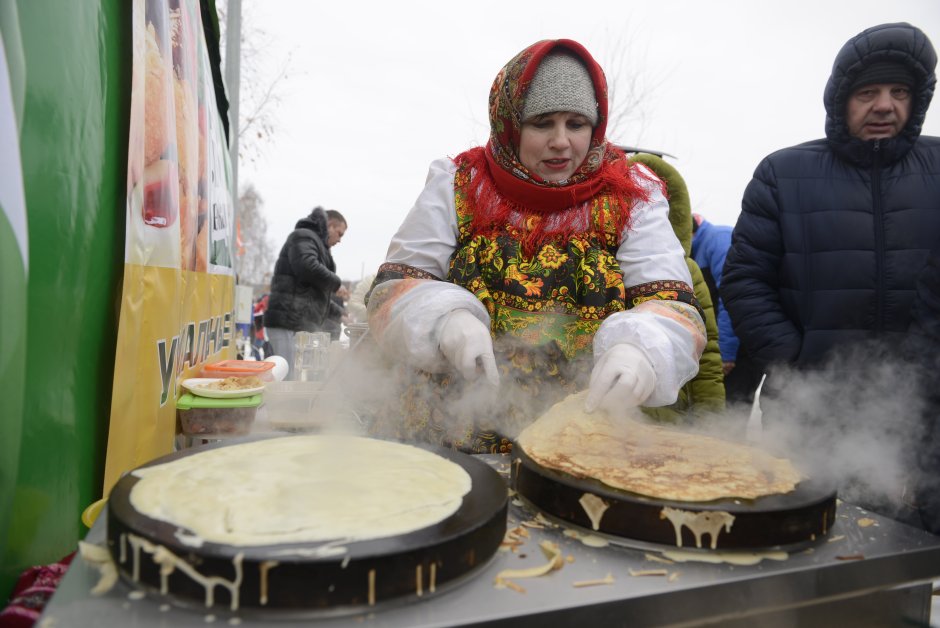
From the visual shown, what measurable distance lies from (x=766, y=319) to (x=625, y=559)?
1837 mm

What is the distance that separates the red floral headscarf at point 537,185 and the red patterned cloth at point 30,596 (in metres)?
1.27

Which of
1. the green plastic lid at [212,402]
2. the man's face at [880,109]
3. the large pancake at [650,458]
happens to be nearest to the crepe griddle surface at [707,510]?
the large pancake at [650,458]

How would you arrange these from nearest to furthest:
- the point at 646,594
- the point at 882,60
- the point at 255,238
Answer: the point at 646,594, the point at 882,60, the point at 255,238

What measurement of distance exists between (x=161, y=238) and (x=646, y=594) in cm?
191

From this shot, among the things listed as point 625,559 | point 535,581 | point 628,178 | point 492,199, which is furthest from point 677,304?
point 535,581

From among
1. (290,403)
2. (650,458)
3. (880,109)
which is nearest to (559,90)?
(650,458)

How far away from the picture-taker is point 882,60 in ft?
7.63

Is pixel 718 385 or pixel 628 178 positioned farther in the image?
pixel 718 385

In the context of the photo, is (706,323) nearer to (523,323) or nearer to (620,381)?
(523,323)

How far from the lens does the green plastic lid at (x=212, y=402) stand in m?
2.43

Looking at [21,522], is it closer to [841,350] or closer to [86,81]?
[86,81]

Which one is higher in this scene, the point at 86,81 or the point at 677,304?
the point at 86,81

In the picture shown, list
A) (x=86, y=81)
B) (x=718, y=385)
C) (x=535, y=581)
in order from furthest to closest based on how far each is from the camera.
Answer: (x=718, y=385) < (x=86, y=81) < (x=535, y=581)

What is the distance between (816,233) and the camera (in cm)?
243
